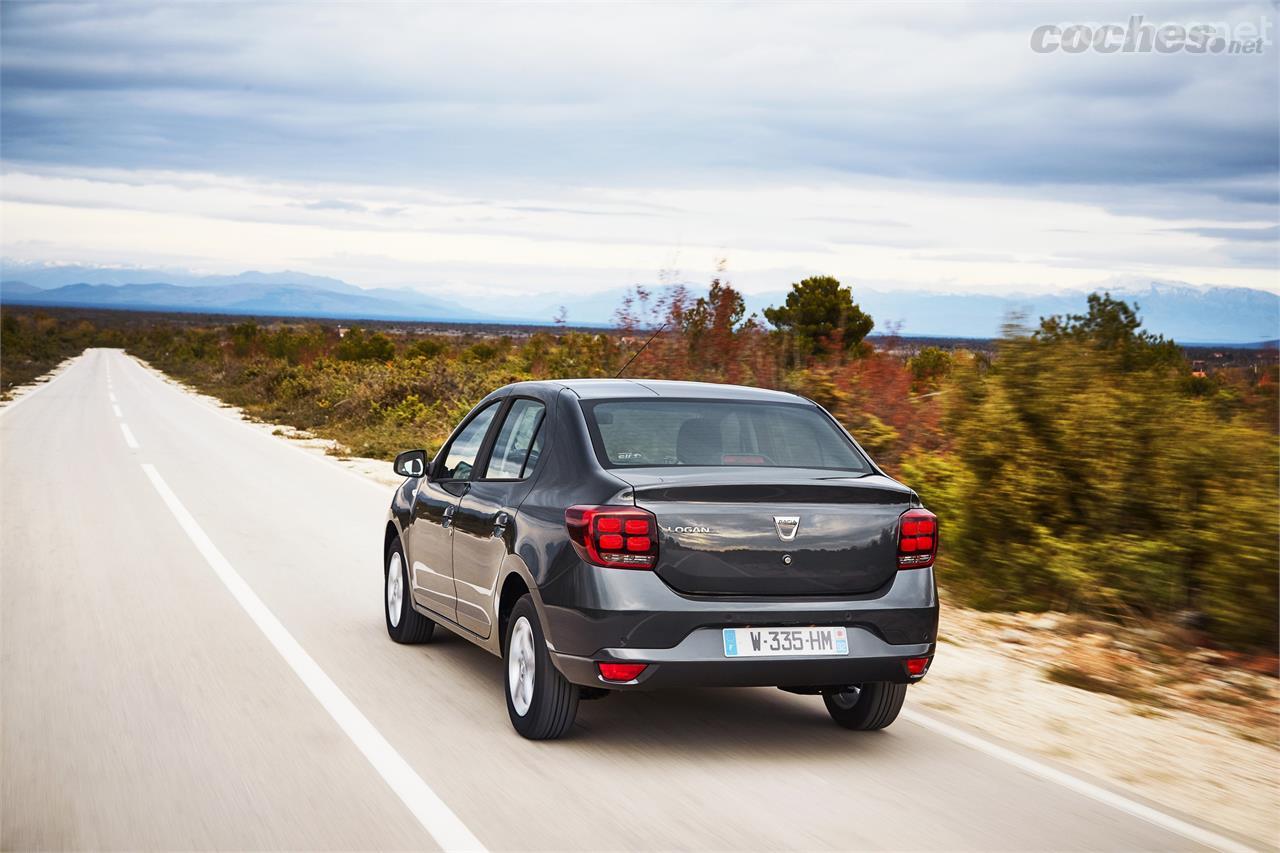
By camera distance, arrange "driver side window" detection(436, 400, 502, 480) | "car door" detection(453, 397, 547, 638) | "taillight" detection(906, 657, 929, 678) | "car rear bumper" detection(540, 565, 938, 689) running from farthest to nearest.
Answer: "driver side window" detection(436, 400, 502, 480)
"car door" detection(453, 397, 547, 638)
"taillight" detection(906, 657, 929, 678)
"car rear bumper" detection(540, 565, 938, 689)

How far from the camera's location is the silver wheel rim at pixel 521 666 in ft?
20.7

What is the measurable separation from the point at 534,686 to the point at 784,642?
121cm

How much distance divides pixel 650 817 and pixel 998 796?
152 cm

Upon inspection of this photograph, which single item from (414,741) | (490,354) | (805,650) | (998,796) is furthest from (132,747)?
(490,354)

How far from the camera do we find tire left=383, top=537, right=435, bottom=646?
8516mm

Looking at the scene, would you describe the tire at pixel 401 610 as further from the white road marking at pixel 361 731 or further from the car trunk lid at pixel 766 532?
the car trunk lid at pixel 766 532

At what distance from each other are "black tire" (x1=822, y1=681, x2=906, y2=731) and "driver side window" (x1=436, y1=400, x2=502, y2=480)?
2455 millimetres

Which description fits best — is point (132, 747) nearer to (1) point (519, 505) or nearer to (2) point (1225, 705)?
(1) point (519, 505)

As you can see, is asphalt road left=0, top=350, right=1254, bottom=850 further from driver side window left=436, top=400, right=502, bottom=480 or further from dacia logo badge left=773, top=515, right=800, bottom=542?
driver side window left=436, top=400, right=502, bottom=480

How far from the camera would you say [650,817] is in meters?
5.22

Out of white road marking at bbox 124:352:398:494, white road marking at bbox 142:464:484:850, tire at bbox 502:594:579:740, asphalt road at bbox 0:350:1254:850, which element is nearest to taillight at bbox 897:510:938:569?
asphalt road at bbox 0:350:1254:850

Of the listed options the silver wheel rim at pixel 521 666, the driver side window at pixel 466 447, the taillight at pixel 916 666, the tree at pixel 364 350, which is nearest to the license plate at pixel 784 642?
the taillight at pixel 916 666

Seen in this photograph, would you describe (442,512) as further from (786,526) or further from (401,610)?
(786,526)

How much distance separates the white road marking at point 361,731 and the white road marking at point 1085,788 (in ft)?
8.67
